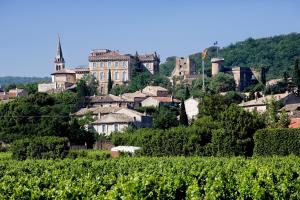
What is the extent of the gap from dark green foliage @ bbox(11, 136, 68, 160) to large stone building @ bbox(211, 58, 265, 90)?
10507 cm

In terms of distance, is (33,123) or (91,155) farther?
(33,123)

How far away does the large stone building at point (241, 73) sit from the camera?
162m

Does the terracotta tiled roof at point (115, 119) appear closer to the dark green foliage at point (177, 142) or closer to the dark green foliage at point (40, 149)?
the dark green foliage at point (177, 142)

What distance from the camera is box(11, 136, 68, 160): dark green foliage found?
53344 mm

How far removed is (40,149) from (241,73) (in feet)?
369

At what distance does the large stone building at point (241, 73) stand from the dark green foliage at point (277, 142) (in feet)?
353

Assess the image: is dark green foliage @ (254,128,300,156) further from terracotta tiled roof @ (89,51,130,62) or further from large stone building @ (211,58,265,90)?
terracotta tiled roof @ (89,51,130,62)

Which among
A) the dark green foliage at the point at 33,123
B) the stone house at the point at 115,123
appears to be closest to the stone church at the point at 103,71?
the stone house at the point at 115,123

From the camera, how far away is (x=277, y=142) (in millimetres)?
47750

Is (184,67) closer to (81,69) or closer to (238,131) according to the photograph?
(81,69)

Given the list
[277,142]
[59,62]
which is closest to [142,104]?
[59,62]

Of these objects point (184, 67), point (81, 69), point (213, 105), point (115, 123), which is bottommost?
point (115, 123)

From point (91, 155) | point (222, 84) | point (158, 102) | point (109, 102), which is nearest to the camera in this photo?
point (91, 155)

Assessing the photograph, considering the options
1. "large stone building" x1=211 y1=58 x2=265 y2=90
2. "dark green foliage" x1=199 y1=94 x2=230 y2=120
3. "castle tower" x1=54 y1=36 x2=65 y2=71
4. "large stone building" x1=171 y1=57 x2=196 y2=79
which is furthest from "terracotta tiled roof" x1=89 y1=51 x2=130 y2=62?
"dark green foliage" x1=199 y1=94 x2=230 y2=120
